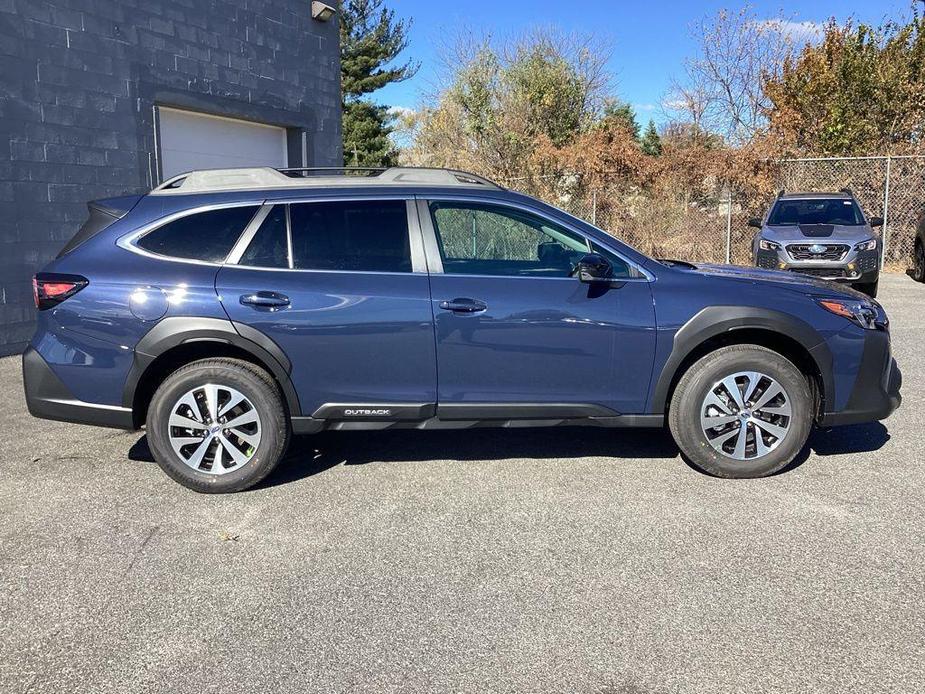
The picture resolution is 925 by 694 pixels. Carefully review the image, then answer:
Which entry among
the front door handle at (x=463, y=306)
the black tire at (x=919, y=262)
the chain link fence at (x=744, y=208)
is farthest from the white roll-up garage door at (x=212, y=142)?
the black tire at (x=919, y=262)

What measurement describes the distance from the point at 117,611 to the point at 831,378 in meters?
3.85

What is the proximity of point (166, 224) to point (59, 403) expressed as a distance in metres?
1.19

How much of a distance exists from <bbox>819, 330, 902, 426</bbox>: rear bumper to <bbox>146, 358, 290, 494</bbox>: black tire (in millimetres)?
3188

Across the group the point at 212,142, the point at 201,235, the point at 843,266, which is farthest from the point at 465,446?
the point at 843,266

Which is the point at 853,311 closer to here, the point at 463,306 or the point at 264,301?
the point at 463,306

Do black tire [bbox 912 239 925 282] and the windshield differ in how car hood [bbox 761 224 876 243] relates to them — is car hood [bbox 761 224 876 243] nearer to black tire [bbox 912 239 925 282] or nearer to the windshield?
the windshield

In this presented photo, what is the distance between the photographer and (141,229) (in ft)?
13.8

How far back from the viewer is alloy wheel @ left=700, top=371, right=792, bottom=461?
13.7 ft

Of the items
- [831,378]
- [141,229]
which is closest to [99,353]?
[141,229]

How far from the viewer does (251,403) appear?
162 inches

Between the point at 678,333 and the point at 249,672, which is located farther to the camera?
the point at 678,333

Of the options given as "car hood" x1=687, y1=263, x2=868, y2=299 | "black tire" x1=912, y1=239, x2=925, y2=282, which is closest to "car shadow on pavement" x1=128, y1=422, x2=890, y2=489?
"car hood" x1=687, y1=263, x2=868, y2=299

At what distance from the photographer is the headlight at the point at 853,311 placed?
166 inches

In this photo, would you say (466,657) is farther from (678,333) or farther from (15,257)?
(15,257)
